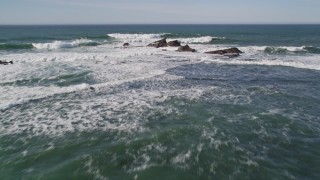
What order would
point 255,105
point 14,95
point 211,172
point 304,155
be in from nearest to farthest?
point 211,172, point 304,155, point 255,105, point 14,95

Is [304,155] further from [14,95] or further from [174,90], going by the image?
[14,95]

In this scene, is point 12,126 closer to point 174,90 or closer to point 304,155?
point 174,90

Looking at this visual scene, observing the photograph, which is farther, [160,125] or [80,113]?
[80,113]

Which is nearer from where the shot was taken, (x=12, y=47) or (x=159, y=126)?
(x=159, y=126)

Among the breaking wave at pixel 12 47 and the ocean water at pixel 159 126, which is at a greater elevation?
the ocean water at pixel 159 126

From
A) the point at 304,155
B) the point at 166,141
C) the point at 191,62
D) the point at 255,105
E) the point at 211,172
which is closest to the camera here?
the point at 211,172

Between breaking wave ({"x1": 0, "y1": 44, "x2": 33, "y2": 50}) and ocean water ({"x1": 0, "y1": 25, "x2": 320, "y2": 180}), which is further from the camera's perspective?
breaking wave ({"x1": 0, "y1": 44, "x2": 33, "y2": 50})

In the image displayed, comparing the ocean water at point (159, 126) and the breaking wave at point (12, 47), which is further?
the breaking wave at point (12, 47)

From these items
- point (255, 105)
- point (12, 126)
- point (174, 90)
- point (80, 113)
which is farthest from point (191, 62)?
point (12, 126)

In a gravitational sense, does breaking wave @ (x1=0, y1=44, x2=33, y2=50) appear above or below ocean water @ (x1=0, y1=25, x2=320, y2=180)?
below

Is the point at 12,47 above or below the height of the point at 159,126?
below
